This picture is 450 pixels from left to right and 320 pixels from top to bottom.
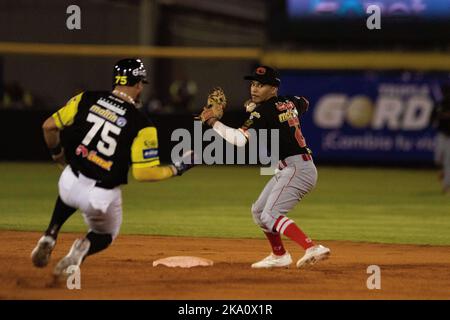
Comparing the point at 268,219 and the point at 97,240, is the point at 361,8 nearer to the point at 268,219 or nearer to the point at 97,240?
the point at 268,219

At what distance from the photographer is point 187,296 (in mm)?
7922

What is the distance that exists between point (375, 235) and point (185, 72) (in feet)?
62.2

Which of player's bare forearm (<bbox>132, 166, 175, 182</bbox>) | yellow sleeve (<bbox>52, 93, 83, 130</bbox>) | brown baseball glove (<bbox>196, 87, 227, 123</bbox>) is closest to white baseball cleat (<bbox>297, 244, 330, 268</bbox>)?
brown baseball glove (<bbox>196, 87, 227, 123</bbox>)

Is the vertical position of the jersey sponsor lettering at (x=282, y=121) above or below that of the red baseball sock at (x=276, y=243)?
above

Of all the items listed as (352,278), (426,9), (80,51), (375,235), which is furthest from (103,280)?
(426,9)

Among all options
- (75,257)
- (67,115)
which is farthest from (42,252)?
(67,115)

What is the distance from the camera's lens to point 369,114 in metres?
24.3

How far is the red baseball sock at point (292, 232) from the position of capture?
9328 millimetres

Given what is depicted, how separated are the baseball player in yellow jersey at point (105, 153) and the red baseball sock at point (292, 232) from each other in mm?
1726

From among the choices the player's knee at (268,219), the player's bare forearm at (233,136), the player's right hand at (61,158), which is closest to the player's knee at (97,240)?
the player's right hand at (61,158)

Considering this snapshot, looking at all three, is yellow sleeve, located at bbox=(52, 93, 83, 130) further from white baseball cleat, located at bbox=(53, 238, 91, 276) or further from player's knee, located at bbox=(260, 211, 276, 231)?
player's knee, located at bbox=(260, 211, 276, 231)

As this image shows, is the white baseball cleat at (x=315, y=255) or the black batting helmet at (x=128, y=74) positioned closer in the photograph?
the black batting helmet at (x=128, y=74)

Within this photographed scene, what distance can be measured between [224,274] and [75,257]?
1.78 meters

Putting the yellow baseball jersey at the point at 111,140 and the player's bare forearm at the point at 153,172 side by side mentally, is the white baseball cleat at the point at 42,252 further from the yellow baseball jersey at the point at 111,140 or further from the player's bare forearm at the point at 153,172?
the player's bare forearm at the point at 153,172
